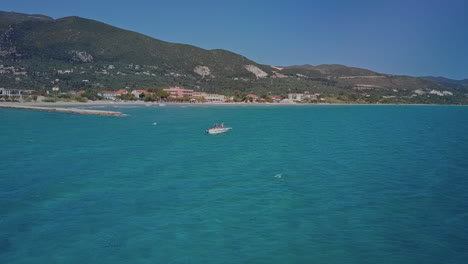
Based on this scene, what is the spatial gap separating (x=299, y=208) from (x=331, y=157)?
1254 centimetres

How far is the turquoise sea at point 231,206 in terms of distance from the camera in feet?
36.5

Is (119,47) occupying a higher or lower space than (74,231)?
higher

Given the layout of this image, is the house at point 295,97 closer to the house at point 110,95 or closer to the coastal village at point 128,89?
the coastal village at point 128,89

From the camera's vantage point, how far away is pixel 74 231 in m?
12.3

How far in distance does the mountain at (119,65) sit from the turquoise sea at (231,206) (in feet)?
352

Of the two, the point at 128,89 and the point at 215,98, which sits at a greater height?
the point at 128,89

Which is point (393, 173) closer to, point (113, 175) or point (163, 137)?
point (113, 175)

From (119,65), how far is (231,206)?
150048 millimetres

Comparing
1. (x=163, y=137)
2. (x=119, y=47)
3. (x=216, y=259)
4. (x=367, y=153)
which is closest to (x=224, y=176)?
(x=216, y=259)

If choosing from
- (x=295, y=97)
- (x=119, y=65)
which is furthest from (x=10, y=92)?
(x=295, y=97)

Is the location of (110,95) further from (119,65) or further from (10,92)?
(119,65)

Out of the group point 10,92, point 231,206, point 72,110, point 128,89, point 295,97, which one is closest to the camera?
point 231,206

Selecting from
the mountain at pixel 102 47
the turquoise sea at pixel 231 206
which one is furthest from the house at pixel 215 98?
the turquoise sea at pixel 231 206

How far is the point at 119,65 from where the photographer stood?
155500 mm
